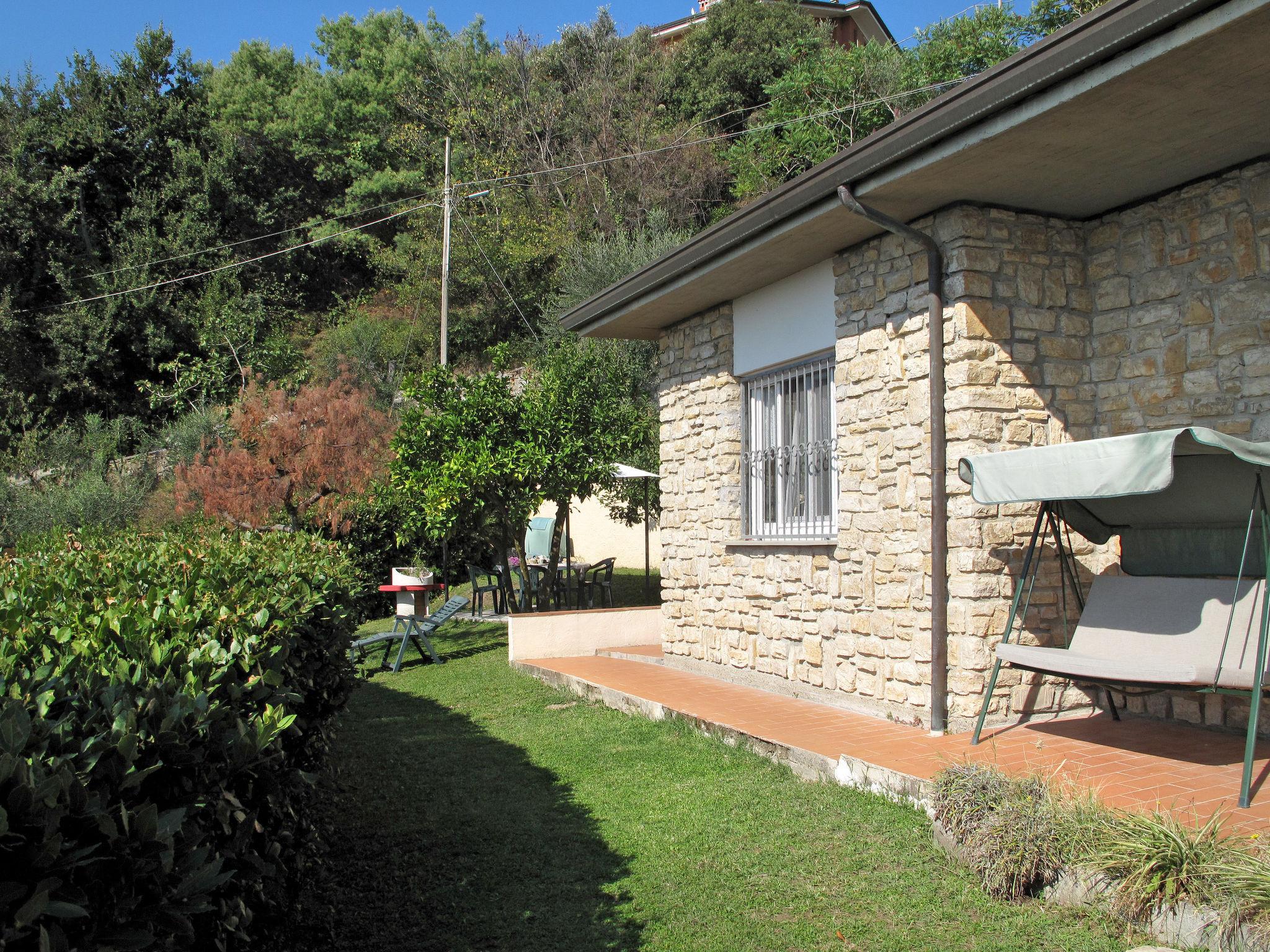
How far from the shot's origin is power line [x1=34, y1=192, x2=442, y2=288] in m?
26.9

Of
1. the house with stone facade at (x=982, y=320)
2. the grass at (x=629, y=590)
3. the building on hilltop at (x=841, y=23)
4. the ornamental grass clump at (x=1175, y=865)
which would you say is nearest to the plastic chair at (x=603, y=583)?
the grass at (x=629, y=590)

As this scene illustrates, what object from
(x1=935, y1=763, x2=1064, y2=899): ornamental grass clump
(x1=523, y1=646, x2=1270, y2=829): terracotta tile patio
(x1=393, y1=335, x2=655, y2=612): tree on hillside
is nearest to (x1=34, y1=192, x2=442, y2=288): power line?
(x1=393, y1=335, x2=655, y2=612): tree on hillside

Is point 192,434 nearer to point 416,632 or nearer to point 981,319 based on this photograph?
point 416,632

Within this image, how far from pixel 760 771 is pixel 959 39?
22567 mm

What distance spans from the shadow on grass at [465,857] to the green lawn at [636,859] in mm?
12

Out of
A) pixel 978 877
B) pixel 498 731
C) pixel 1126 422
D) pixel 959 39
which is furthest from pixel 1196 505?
pixel 959 39

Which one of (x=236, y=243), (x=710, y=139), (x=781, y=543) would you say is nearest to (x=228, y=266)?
(x=236, y=243)

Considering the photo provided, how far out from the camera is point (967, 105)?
4.83 m

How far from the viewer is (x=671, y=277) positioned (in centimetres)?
786

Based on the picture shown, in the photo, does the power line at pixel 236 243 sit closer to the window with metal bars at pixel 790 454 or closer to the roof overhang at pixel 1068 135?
the window with metal bars at pixel 790 454

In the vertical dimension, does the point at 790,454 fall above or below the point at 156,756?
above

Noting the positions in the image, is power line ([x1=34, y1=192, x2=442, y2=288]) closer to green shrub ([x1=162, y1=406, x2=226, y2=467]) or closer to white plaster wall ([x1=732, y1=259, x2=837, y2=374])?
green shrub ([x1=162, y1=406, x2=226, y2=467])

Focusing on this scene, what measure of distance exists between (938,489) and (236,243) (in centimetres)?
2831

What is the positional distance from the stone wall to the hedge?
362 cm
